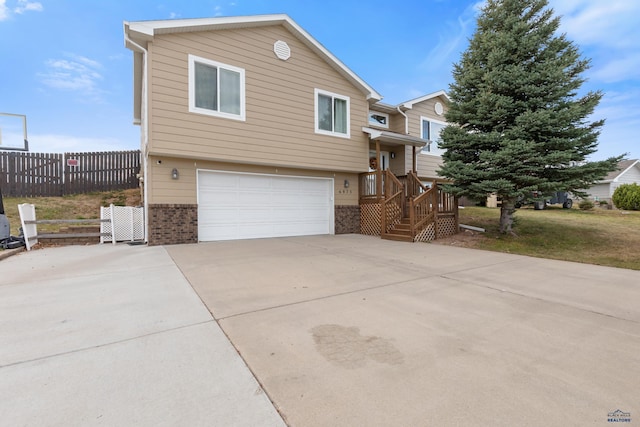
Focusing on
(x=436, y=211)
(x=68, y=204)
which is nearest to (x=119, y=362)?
(x=436, y=211)

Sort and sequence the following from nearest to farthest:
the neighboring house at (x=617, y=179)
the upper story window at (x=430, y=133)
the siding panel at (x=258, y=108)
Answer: the siding panel at (x=258, y=108)
the upper story window at (x=430, y=133)
the neighboring house at (x=617, y=179)

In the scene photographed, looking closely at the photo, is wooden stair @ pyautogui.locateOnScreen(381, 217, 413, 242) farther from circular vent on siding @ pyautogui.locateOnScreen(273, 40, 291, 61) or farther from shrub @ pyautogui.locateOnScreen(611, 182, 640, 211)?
shrub @ pyautogui.locateOnScreen(611, 182, 640, 211)

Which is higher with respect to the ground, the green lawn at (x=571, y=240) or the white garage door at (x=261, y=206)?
the white garage door at (x=261, y=206)

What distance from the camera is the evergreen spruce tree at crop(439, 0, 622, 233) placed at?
25.4ft

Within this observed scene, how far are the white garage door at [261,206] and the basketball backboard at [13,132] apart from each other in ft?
25.8

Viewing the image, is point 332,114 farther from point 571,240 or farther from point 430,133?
point 571,240

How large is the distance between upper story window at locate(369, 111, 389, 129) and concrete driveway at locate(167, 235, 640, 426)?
9747 mm

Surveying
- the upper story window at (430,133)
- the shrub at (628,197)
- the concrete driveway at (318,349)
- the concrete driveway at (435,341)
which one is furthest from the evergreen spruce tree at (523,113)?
the shrub at (628,197)

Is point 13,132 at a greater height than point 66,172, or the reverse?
point 13,132

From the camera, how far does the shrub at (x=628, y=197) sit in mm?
15523

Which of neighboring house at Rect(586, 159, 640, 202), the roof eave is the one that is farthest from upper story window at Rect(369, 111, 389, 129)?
neighboring house at Rect(586, 159, 640, 202)

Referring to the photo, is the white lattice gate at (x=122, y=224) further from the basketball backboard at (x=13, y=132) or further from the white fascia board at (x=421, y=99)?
the white fascia board at (x=421, y=99)

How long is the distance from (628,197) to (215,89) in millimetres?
21115

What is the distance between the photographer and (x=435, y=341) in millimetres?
2541
